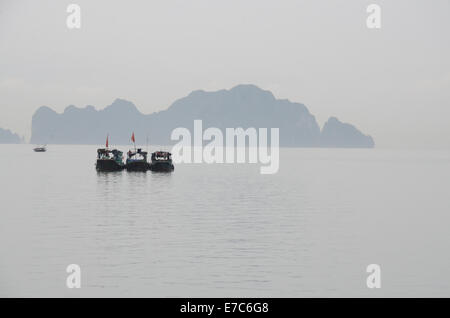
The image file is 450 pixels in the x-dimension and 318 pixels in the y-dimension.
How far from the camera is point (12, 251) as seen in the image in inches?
1236

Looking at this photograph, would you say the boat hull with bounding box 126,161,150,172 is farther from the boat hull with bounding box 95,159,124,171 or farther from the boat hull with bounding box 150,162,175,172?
the boat hull with bounding box 95,159,124,171

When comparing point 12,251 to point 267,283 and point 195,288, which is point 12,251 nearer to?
point 195,288

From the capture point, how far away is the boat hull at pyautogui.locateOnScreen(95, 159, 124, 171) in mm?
106812

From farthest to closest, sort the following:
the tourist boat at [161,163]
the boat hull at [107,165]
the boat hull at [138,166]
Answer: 1. the tourist boat at [161,163]
2. the boat hull at [138,166]
3. the boat hull at [107,165]

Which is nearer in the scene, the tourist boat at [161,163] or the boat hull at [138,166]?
the boat hull at [138,166]

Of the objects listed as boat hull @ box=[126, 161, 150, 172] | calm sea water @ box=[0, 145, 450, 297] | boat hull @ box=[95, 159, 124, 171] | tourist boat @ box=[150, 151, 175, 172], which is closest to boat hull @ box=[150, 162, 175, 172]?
tourist boat @ box=[150, 151, 175, 172]

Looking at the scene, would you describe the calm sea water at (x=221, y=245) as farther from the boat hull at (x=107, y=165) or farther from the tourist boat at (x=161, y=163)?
the tourist boat at (x=161, y=163)

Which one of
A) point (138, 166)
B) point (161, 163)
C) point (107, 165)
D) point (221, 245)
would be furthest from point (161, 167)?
point (221, 245)

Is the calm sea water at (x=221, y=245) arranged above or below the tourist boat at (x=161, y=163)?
below

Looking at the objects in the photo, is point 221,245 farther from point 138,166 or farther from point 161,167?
point 161,167

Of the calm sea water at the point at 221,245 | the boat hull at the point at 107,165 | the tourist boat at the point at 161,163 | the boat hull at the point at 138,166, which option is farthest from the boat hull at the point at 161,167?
the calm sea water at the point at 221,245

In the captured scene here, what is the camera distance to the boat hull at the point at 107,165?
4205 inches

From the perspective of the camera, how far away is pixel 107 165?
351 feet

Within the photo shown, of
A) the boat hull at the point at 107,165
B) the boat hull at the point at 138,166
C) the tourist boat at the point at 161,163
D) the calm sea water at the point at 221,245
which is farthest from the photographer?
the tourist boat at the point at 161,163
